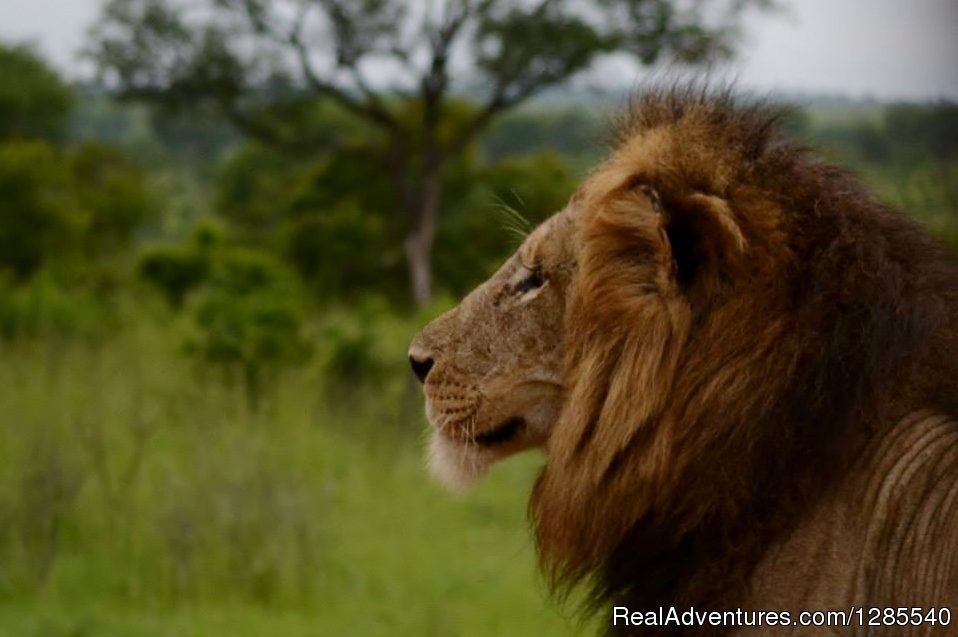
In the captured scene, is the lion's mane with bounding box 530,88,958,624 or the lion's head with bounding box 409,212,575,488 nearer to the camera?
the lion's mane with bounding box 530,88,958,624

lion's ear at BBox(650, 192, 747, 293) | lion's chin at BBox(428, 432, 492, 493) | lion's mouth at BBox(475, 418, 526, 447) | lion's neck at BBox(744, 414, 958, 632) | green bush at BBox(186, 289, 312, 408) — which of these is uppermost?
lion's ear at BBox(650, 192, 747, 293)

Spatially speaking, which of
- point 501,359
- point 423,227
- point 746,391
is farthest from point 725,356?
point 423,227

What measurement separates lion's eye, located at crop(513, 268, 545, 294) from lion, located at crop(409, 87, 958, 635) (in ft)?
0.24

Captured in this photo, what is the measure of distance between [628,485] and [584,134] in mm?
1016

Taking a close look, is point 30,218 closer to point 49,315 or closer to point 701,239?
point 49,315

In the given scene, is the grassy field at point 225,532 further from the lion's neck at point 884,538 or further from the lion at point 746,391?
the lion's neck at point 884,538

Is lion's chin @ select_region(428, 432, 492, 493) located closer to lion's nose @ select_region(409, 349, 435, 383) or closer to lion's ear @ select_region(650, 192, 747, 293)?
lion's nose @ select_region(409, 349, 435, 383)

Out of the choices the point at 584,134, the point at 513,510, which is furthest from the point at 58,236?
the point at 584,134

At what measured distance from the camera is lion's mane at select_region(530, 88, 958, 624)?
86.4 inches

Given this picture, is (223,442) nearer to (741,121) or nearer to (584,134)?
(584,134)

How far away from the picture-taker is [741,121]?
8.09ft

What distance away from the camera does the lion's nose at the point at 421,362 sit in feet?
8.77

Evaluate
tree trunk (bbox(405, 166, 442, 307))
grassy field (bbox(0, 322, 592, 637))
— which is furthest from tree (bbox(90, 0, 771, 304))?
grassy field (bbox(0, 322, 592, 637))

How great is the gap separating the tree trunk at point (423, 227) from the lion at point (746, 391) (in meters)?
16.6
